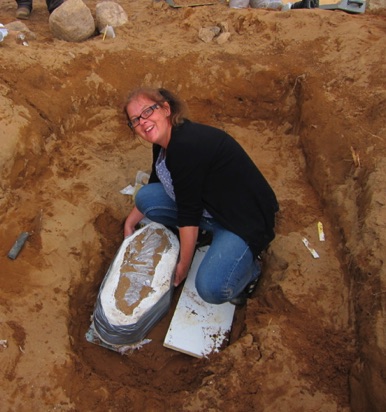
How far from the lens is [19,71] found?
3.41 meters

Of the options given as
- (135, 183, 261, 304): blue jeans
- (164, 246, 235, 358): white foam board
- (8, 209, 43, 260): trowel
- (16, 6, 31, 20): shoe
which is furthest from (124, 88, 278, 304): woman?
(16, 6, 31, 20): shoe

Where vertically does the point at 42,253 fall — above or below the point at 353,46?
below

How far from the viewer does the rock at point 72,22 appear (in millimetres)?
4090

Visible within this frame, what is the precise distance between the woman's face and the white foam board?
1.11 m

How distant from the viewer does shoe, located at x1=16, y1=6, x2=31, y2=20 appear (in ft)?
16.7

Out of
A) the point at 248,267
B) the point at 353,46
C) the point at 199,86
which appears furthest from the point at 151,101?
the point at 353,46

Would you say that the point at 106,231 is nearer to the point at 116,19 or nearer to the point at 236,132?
the point at 236,132

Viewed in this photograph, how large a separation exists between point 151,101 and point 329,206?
1.59m

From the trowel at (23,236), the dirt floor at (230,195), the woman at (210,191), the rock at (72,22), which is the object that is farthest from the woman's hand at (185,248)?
the rock at (72,22)

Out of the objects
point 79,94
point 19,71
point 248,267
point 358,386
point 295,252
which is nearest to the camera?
point 358,386

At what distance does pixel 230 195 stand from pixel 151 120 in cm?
63

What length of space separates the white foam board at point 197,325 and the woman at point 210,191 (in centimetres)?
12

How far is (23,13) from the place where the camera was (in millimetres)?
5098

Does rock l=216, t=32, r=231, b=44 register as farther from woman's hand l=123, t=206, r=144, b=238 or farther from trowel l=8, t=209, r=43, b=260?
trowel l=8, t=209, r=43, b=260
